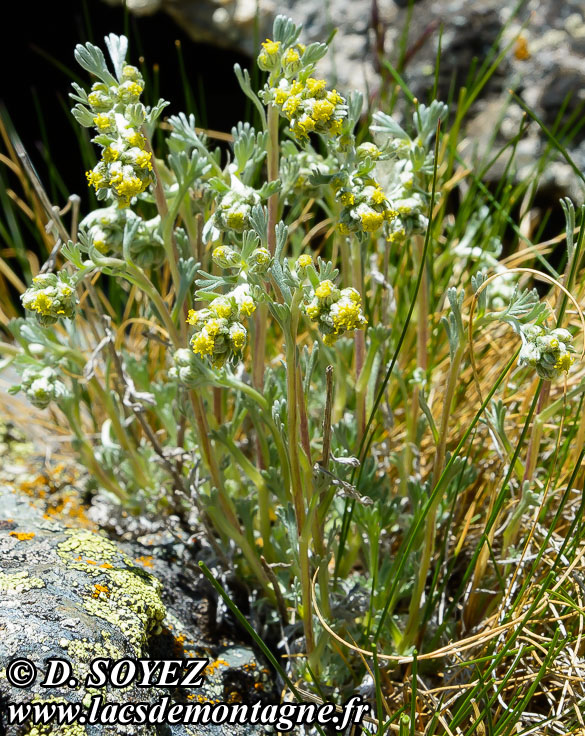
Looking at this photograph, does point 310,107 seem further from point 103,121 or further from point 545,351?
point 545,351

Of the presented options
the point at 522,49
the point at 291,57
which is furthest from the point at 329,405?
the point at 522,49

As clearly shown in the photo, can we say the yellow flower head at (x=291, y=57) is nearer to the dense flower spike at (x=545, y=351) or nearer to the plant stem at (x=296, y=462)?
the plant stem at (x=296, y=462)

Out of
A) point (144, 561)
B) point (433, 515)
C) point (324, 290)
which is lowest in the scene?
point (144, 561)

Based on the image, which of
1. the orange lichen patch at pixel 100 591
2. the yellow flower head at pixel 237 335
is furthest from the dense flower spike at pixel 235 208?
the orange lichen patch at pixel 100 591

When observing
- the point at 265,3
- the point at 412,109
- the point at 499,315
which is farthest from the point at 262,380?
the point at 265,3

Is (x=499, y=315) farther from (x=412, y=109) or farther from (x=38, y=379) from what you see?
(x=38, y=379)

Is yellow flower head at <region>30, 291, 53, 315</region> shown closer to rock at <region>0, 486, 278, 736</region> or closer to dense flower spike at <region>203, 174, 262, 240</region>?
dense flower spike at <region>203, 174, 262, 240</region>

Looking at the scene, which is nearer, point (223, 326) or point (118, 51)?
point (223, 326)
